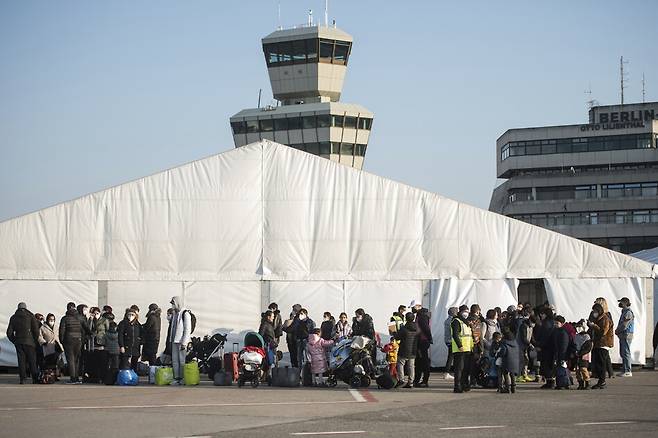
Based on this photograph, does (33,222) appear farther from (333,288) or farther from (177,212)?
(333,288)

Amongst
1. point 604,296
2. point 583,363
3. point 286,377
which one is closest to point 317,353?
point 286,377

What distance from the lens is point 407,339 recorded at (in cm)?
1992

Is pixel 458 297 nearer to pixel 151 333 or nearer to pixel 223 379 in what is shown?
pixel 223 379

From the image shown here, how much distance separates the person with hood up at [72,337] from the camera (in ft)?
70.1

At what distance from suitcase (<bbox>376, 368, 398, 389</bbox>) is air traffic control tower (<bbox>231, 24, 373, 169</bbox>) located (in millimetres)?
60036

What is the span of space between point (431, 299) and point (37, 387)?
9548 mm

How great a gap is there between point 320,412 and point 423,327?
241 inches

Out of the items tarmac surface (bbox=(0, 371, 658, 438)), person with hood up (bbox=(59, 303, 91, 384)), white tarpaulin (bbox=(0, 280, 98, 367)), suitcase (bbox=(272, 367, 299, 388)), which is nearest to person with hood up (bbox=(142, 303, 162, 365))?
person with hood up (bbox=(59, 303, 91, 384))

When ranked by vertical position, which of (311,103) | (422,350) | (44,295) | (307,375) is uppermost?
(311,103)

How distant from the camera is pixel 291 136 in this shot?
273 feet

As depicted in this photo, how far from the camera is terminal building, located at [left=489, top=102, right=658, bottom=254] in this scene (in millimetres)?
86938

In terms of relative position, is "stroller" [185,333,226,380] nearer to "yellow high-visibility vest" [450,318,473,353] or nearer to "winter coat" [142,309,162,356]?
"winter coat" [142,309,162,356]

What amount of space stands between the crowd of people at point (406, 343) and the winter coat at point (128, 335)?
2 centimetres

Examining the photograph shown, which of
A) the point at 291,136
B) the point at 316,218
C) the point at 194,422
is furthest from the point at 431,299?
the point at 291,136
